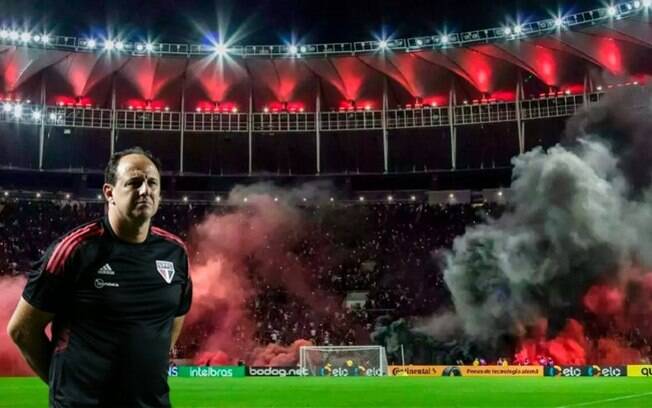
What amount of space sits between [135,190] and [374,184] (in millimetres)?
50921

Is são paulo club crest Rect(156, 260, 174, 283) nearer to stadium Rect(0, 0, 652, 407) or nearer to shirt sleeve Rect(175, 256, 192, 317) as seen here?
shirt sleeve Rect(175, 256, 192, 317)

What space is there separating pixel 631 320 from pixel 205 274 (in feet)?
81.4

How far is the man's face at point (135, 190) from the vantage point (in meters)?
3.83

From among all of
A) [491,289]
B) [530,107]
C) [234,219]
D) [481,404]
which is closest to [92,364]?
[481,404]

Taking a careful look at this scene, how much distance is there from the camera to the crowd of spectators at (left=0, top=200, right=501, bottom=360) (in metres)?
43.8

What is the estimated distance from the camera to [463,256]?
44.3 meters

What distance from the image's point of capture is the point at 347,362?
37.9m

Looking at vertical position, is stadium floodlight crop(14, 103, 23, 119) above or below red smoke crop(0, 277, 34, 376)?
above

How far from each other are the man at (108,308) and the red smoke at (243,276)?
36.6 m

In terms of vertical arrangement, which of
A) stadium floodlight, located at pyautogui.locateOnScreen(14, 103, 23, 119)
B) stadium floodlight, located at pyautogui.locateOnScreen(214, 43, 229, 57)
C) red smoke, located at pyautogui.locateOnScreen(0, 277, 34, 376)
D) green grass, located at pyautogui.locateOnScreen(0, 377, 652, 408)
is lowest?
green grass, located at pyautogui.locateOnScreen(0, 377, 652, 408)

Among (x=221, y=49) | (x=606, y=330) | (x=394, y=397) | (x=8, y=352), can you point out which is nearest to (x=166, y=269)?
(x=394, y=397)

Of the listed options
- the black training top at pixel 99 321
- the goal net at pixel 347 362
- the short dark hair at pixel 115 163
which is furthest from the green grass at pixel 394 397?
the short dark hair at pixel 115 163

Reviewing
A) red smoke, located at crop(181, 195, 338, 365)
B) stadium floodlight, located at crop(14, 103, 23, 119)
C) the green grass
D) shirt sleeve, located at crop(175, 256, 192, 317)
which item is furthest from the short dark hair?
stadium floodlight, located at crop(14, 103, 23, 119)

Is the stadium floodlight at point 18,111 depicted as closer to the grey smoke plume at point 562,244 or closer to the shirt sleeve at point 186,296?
the grey smoke plume at point 562,244
